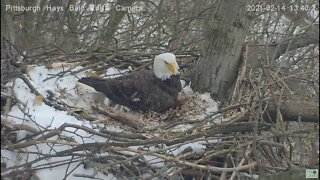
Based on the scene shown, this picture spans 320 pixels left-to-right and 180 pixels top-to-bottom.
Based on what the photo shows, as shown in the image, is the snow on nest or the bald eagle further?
the bald eagle

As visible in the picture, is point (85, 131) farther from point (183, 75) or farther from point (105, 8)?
point (105, 8)

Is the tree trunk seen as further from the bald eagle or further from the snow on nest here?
the bald eagle

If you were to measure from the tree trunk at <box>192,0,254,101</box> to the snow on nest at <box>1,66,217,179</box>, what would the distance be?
13 cm

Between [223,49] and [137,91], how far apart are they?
0.84m

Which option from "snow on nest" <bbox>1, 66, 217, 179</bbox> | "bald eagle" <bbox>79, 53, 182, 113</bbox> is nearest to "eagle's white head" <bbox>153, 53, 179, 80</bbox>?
"bald eagle" <bbox>79, 53, 182, 113</bbox>

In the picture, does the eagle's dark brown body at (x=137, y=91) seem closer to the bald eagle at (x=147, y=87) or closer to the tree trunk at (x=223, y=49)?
the bald eagle at (x=147, y=87)

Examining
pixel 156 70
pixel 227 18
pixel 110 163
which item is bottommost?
pixel 110 163

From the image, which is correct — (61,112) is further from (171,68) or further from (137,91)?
(171,68)

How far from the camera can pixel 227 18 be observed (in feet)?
16.1

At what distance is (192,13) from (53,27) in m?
2.14

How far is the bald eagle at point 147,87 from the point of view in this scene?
15.1 ft

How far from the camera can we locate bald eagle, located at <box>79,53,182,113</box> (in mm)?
4613

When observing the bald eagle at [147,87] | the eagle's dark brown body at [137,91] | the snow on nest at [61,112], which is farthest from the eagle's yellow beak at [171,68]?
the snow on nest at [61,112]

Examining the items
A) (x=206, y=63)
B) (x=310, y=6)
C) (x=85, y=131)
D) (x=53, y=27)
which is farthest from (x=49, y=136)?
(x=53, y=27)
